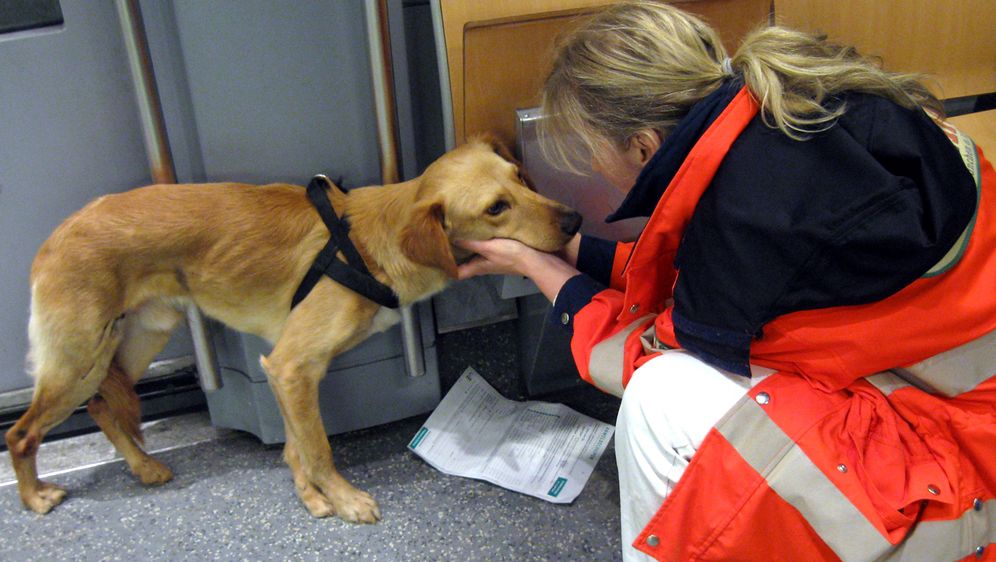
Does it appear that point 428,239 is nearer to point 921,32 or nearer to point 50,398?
point 50,398

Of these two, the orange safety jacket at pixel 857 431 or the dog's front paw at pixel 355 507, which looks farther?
the dog's front paw at pixel 355 507

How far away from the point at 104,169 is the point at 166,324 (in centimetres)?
35

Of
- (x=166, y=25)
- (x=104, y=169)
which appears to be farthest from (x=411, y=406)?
(x=166, y=25)

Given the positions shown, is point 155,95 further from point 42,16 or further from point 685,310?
point 685,310

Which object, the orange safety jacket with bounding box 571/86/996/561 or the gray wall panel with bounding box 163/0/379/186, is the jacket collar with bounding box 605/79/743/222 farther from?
the gray wall panel with bounding box 163/0/379/186

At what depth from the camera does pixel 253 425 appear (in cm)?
174

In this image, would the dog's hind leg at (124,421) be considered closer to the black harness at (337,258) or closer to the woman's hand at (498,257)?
the black harness at (337,258)

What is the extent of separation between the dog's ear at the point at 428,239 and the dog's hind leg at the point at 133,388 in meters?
0.57

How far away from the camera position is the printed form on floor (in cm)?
160

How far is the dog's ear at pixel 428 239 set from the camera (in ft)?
4.38

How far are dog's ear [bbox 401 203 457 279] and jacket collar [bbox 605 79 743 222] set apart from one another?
0.43 meters

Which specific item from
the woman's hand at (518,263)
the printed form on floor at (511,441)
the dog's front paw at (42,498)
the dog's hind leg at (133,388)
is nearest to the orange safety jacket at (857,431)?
the woman's hand at (518,263)

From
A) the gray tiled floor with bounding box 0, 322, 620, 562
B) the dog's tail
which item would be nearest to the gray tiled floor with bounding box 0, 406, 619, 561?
the gray tiled floor with bounding box 0, 322, 620, 562

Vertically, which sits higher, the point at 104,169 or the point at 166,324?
the point at 104,169
